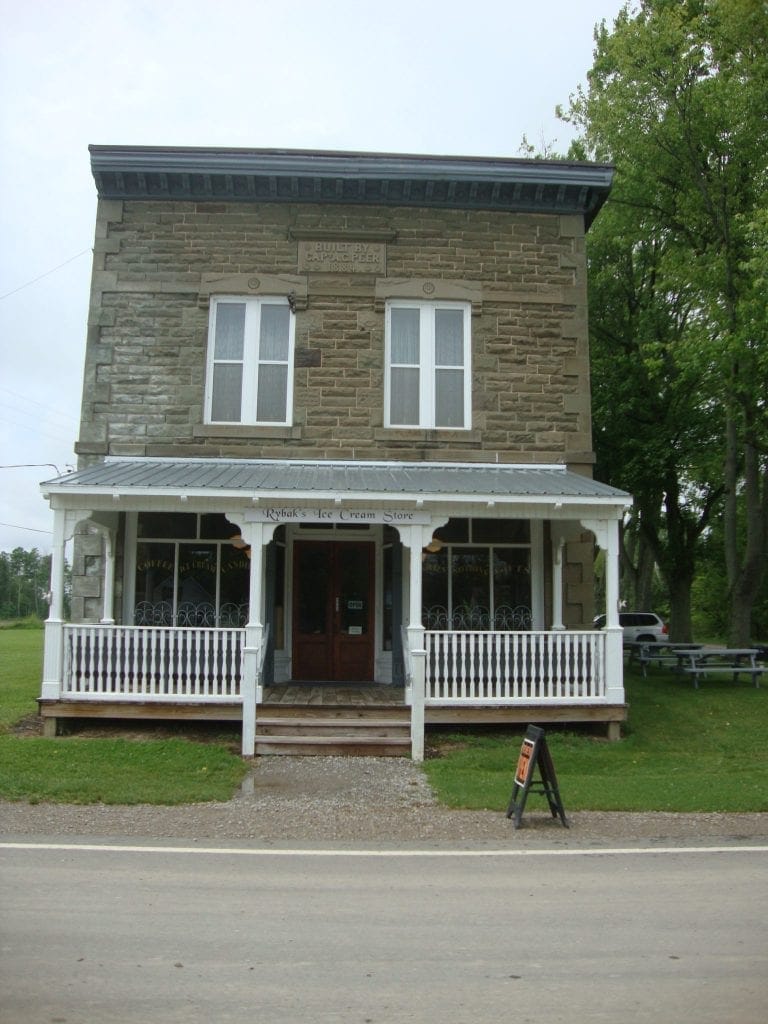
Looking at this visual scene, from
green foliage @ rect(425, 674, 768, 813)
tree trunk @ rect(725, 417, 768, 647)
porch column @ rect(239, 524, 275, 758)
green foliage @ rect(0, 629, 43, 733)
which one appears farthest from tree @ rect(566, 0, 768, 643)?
green foliage @ rect(0, 629, 43, 733)

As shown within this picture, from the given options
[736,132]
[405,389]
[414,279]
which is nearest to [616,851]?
[405,389]

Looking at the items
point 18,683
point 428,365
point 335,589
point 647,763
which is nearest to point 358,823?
point 647,763

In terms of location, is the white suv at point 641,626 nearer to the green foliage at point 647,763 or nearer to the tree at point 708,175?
the tree at point 708,175

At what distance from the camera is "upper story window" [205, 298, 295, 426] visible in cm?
1398

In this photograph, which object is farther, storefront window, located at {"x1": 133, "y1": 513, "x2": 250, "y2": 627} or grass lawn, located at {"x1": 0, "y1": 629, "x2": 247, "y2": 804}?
storefront window, located at {"x1": 133, "y1": 513, "x2": 250, "y2": 627}

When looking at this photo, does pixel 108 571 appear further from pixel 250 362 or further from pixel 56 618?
pixel 250 362

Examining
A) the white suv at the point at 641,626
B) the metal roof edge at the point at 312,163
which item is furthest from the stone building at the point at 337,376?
the white suv at the point at 641,626

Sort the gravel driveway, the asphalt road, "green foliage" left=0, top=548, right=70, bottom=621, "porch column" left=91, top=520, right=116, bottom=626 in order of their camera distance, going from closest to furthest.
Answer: the asphalt road
the gravel driveway
"porch column" left=91, top=520, right=116, bottom=626
"green foliage" left=0, top=548, right=70, bottom=621

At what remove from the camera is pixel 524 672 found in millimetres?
11625

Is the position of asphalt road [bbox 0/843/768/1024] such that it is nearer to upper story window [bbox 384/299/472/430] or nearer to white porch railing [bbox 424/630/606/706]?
white porch railing [bbox 424/630/606/706]

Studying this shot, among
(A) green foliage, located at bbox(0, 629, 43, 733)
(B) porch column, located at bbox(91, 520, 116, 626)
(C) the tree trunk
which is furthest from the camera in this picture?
(C) the tree trunk

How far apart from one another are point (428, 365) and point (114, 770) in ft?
25.3

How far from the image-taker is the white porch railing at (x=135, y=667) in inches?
450

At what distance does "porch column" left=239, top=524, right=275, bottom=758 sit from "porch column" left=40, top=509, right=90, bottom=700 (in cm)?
213
